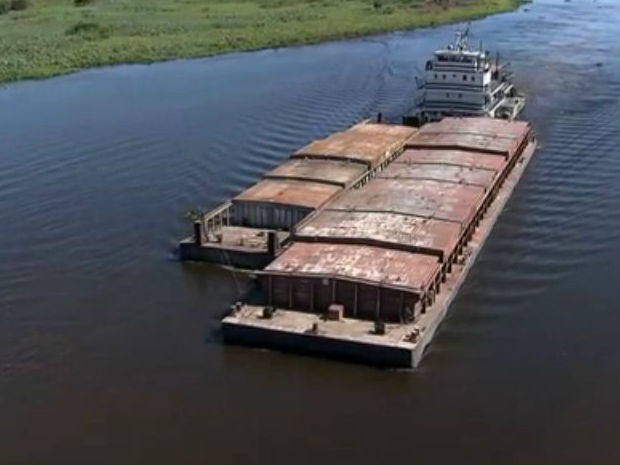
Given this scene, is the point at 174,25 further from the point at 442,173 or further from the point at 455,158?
the point at 442,173

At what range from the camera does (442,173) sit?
39.2 metres

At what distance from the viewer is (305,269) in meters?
29.0

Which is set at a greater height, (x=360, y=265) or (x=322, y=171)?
(x=360, y=265)

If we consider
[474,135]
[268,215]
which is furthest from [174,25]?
[268,215]

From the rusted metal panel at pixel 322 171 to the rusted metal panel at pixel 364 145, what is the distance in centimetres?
61

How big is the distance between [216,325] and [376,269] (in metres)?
5.39

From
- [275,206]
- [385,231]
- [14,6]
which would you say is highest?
[385,231]

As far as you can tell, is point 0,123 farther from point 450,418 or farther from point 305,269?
point 450,418

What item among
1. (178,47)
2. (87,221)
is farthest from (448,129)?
(178,47)

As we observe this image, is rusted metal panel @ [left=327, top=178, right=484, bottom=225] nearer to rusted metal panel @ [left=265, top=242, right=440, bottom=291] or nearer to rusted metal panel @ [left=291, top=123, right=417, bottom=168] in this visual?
rusted metal panel @ [left=291, top=123, right=417, bottom=168]

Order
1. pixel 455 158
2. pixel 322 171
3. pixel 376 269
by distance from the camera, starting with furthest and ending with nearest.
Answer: pixel 455 158 → pixel 322 171 → pixel 376 269

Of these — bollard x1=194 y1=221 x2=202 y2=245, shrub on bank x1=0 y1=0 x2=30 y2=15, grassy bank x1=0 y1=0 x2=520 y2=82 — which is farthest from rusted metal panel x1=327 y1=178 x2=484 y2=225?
shrub on bank x1=0 y1=0 x2=30 y2=15

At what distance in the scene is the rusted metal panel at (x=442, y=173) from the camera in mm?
38406

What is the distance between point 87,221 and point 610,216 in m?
21.7
